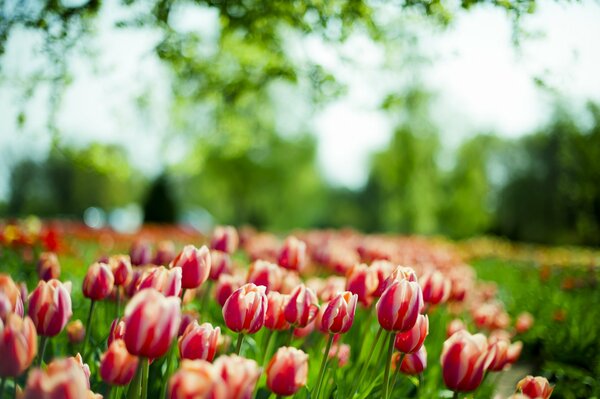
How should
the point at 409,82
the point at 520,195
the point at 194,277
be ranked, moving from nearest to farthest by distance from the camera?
the point at 194,277 → the point at 409,82 → the point at 520,195

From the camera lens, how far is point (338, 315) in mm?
1993

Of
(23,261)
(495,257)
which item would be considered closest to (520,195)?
(495,257)

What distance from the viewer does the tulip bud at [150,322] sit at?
1.40 m

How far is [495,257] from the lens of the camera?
1480 centimetres

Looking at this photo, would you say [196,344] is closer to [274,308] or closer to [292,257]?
[274,308]

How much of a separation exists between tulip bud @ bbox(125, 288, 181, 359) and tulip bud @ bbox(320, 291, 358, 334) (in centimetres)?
69

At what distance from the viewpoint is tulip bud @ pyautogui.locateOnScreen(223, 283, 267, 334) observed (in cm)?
189

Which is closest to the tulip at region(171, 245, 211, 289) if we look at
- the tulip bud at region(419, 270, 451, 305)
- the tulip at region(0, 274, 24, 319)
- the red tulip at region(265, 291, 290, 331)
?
the red tulip at region(265, 291, 290, 331)

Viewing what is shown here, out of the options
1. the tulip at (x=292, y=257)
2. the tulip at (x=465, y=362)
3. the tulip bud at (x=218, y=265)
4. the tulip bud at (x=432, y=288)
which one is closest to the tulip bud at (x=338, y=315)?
the tulip at (x=465, y=362)

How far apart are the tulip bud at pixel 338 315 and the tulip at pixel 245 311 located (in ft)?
0.75

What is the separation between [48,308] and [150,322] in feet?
2.09

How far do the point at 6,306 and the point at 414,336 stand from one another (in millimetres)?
1282

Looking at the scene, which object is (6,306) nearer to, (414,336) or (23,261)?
(414,336)

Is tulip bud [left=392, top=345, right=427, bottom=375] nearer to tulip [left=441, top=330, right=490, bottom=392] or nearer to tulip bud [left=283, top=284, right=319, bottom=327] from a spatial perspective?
tulip [left=441, top=330, right=490, bottom=392]
